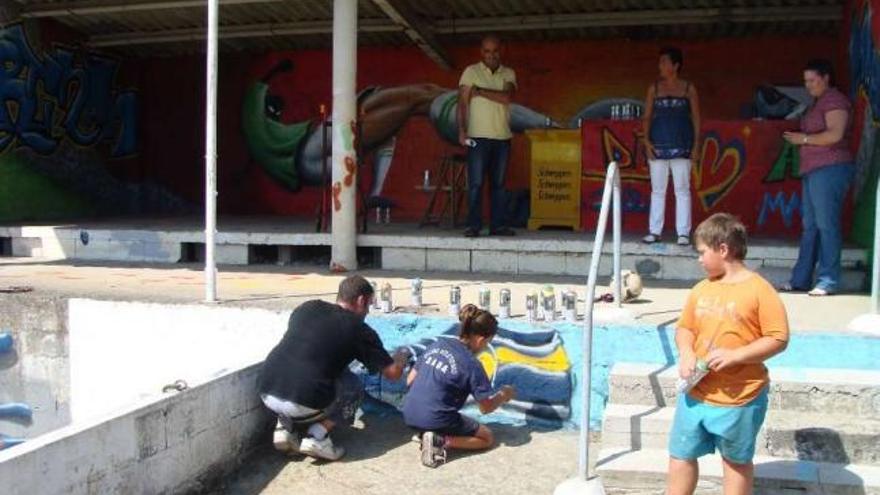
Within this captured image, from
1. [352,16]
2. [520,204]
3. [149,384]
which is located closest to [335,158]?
[352,16]

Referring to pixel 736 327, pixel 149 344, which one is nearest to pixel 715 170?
pixel 149 344

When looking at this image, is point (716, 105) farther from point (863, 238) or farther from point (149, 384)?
point (149, 384)

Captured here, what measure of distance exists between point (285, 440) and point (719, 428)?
2763 mm

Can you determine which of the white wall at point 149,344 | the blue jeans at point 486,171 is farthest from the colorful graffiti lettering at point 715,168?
the white wall at point 149,344

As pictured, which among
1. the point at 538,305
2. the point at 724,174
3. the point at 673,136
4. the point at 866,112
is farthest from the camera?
the point at 724,174

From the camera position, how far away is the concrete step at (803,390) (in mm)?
4770

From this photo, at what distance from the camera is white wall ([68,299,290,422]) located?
255 inches

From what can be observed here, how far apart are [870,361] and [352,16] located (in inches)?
212

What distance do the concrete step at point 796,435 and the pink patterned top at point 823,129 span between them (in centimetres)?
241

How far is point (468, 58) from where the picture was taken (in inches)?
466

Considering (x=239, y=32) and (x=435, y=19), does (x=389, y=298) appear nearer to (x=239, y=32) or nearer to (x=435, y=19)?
(x=435, y=19)

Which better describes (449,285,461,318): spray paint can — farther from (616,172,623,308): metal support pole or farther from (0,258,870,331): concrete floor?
(616,172,623,308): metal support pole

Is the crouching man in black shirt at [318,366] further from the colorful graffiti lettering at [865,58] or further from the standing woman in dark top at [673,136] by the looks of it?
the colorful graffiti lettering at [865,58]

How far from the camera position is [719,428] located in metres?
3.56
